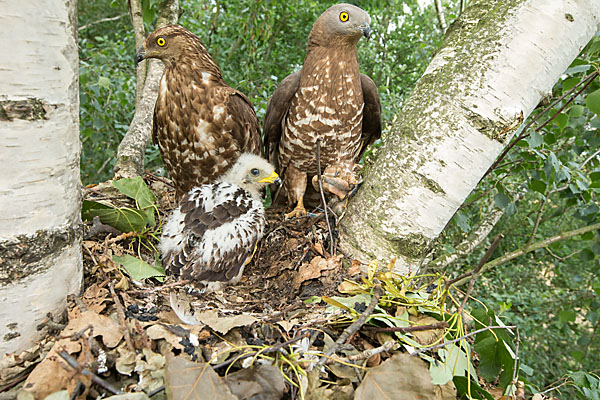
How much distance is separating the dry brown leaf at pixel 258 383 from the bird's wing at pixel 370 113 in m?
2.52

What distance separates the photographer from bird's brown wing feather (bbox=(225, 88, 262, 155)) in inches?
Result: 114

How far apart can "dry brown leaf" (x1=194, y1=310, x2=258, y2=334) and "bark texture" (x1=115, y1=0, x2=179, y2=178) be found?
191 centimetres

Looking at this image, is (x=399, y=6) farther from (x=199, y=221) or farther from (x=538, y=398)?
(x=538, y=398)

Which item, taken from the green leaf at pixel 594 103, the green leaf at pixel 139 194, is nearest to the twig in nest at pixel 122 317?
the green leaf at pixel 139 194

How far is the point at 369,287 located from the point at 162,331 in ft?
2.68

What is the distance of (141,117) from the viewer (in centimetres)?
343

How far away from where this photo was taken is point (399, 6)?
6.80 meters

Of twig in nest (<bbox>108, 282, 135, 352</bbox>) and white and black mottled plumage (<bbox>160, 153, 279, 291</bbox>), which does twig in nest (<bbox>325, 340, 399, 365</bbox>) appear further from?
white and black mottled plumage (<bbox>160, 153, 279, 291</bbox>)

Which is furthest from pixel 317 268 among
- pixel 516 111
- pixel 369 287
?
pixel 516 111

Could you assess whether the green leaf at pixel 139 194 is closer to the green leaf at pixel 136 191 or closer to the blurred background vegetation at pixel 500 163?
the green leaf at pixel 136 191

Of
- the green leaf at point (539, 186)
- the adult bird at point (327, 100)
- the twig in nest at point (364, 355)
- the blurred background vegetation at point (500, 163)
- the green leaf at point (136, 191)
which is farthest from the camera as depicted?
the blurred background vegetation at point (500, 163)

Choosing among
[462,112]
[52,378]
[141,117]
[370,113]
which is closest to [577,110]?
[462,112]

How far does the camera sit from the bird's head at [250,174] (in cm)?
289

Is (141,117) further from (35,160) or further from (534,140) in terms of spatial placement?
(534,140)
